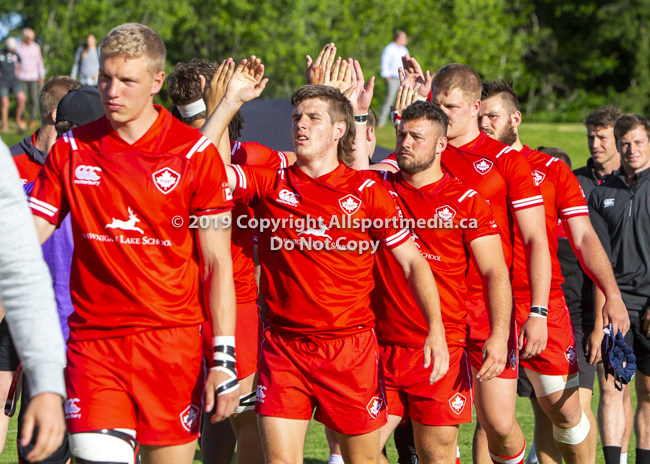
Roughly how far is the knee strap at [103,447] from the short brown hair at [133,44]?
1.57 metres

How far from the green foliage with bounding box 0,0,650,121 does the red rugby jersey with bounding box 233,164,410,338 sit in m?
22.6

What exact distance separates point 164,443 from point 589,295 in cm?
430

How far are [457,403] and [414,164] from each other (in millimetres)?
1445

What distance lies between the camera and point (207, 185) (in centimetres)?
353

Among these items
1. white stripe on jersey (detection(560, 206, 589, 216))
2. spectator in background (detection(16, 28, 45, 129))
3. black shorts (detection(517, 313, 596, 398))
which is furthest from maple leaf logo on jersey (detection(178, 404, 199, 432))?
spectator in background (detection(16, 28, 45, 129))

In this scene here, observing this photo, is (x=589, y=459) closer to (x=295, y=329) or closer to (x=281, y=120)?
(x=295, y=329)

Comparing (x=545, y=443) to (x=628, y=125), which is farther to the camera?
(x=628, y=125)

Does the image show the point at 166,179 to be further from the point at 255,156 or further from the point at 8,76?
the point at 8,76

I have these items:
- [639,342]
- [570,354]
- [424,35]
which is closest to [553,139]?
[424,35]

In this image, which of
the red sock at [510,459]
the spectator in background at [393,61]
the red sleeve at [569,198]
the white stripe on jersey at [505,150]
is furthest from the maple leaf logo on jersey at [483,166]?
the spectator in background at [393,61]

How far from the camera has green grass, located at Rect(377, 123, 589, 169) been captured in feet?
71.6

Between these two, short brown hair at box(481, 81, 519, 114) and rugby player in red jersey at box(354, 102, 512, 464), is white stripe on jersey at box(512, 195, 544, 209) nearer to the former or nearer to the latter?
rugby player in red jersey at box(354, 102, 512, 464)

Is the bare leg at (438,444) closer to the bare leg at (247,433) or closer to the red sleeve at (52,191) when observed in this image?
the bare leg at (247,433)

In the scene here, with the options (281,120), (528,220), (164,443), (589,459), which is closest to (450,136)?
(528,220)
